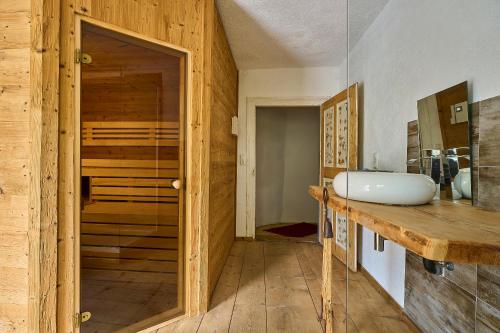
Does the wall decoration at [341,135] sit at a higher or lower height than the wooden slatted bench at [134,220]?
higher

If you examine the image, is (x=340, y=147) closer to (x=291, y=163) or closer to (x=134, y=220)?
(x=291, y=163)

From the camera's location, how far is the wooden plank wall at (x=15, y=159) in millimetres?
1214

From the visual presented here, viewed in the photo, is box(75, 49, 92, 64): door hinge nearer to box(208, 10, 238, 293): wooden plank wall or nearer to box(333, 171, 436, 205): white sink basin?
box(208, 10, 238, 293): wooden plank wall

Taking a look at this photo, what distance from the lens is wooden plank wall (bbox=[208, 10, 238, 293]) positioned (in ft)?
6.34

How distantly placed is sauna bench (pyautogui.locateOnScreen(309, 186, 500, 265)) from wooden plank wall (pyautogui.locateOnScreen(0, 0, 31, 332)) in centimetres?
145

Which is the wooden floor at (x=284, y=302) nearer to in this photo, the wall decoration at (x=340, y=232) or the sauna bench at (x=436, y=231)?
the wall decoration at (x=340, y=232)

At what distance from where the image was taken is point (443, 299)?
1330mm

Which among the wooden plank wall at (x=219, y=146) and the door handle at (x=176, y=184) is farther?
the wooden plank wall at (x=219, y=146)

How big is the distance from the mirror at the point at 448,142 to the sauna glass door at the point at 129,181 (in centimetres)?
145

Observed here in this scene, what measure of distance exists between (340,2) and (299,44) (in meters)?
0.70

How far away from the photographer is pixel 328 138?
2998 mm

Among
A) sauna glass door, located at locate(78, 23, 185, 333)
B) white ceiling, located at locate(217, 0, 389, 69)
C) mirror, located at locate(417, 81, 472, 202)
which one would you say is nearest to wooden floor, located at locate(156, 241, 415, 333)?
sauna glass door, located at locate(78, 23, 185, 333)

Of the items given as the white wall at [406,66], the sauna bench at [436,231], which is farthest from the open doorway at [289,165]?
the sauna bench at [436,231]

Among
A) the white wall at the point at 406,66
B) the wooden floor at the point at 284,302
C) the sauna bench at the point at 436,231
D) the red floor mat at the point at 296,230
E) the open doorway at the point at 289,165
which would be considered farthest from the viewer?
the open doorway at the point at 289,165
